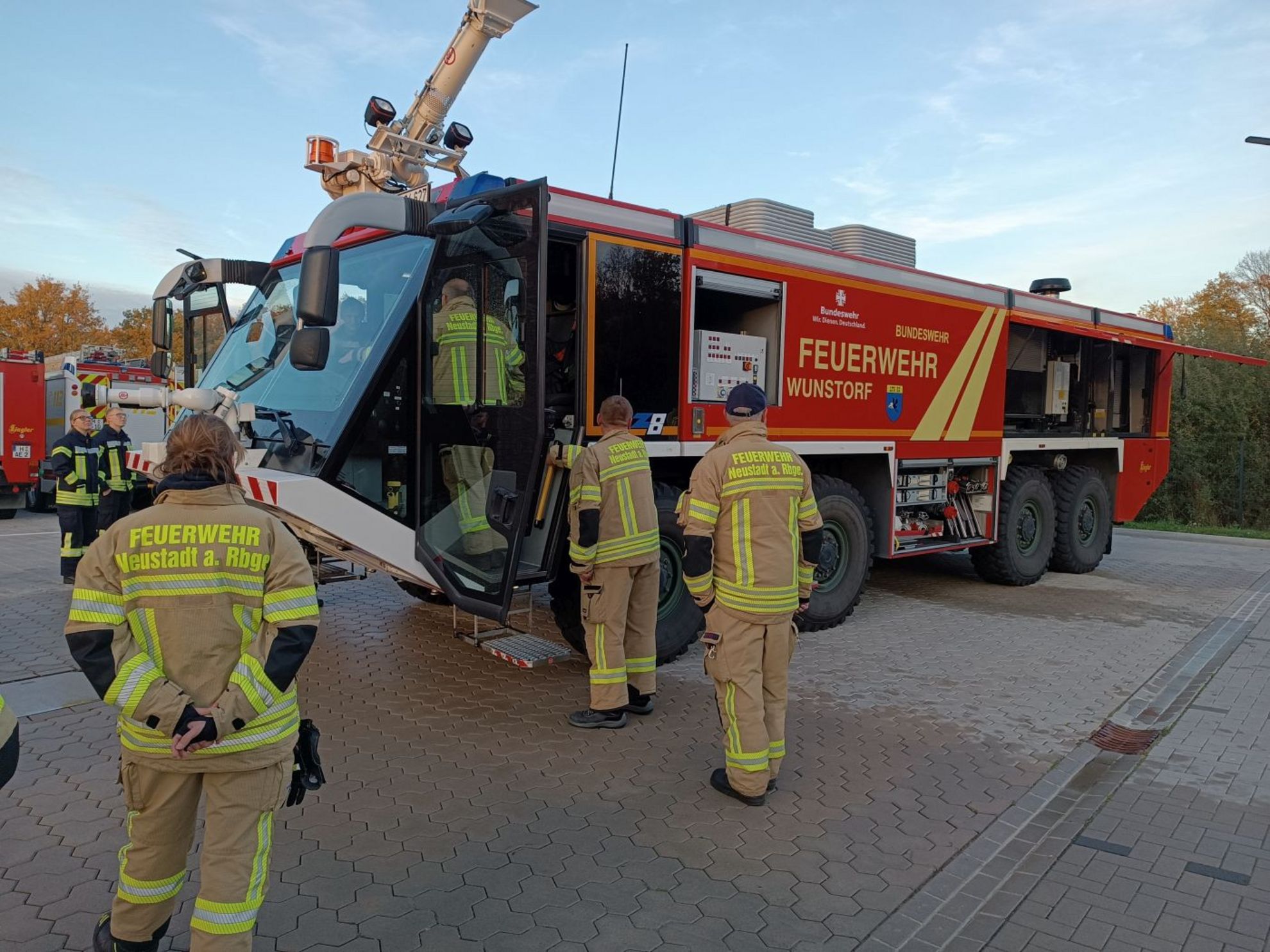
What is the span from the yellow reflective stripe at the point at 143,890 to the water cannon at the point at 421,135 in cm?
430

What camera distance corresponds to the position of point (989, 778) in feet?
14.3

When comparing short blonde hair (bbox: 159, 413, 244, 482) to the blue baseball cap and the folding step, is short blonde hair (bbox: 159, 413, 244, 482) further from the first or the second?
the folding step

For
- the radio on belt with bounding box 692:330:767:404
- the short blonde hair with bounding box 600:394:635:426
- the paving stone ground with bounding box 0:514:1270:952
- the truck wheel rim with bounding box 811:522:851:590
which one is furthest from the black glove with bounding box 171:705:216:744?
the truck wheel rim with bounding box 811:522:851:590

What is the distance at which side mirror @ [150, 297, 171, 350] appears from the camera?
6.64m

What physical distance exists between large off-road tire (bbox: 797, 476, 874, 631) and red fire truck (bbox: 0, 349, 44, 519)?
13869mm

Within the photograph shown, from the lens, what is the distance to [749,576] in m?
3.92

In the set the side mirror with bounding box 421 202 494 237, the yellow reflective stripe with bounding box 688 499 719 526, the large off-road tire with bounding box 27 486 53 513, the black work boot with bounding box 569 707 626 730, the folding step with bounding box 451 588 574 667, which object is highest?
the side mirror with bounding box 421 202 494 237

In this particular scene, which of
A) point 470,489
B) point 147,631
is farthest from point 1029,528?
point 147,631

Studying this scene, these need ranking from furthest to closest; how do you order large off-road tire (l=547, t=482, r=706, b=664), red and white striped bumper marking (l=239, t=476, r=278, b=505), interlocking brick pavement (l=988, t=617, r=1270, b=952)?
1. large off-road tire (l=547, t=482, r=706, b=664)
2. red and white striped bumper marking (l=239, t=476, r=278, b=505)
3. interlocking brick pavement (l=988, t=617, r=1270, b=952)

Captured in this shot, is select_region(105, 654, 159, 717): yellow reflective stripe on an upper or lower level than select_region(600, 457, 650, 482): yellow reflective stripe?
lower

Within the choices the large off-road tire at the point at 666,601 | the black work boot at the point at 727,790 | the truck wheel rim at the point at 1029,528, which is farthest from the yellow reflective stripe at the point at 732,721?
the truck wheel rim at the point at 1029,528

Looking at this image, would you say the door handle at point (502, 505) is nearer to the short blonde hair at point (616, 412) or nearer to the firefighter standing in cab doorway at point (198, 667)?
the short blonde hair at point (616, 412)

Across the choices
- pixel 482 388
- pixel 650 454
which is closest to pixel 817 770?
pixel 650 454

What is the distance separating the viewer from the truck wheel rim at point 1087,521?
998cm
